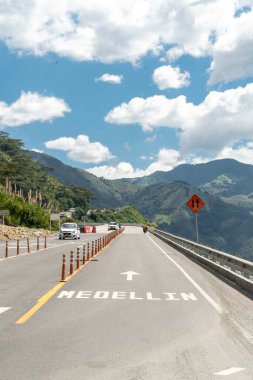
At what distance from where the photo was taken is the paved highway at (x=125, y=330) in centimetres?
614

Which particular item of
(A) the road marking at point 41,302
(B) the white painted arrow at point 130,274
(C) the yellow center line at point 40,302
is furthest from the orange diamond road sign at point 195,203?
(C) the yellow center line at point 40,302

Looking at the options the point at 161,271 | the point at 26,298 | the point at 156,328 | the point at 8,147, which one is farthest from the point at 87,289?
the point at 8,147

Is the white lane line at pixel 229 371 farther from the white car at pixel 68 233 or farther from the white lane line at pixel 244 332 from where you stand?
the white car at pixel 68 233

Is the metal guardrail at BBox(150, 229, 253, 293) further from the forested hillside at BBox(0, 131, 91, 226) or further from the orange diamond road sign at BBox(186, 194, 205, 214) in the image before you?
the forested hillside at BBox(0, 131, 91, 226)

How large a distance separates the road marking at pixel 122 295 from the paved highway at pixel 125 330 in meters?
0.02

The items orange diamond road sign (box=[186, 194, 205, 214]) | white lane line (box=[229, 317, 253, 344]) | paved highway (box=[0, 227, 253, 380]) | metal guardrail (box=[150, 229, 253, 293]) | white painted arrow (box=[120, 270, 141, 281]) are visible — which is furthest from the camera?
orange diamond road sign (box=[186, 194, 205, 214])

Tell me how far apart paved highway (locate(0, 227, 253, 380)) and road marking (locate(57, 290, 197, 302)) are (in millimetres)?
25

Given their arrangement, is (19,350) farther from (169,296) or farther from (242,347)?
(169,296)

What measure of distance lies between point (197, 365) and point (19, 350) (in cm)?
246

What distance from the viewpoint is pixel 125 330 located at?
27.7 feet

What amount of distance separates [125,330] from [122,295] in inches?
168

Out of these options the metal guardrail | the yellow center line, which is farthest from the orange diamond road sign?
the yellow center line

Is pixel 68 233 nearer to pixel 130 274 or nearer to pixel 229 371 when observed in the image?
pixel 130 274

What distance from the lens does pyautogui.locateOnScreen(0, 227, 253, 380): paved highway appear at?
6.14 meters
